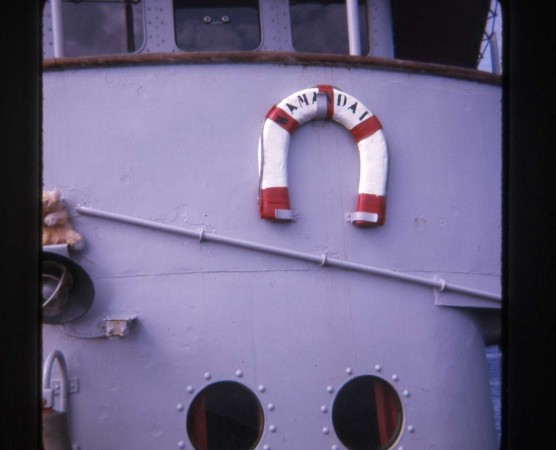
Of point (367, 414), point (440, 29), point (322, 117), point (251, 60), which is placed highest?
point (440, 29)

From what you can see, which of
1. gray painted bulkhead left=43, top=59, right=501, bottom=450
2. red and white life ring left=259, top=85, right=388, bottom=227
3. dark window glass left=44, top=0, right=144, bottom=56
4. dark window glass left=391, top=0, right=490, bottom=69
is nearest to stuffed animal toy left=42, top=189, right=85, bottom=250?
gray painted bulkhead left=43, top=59, right=501, bottom=450

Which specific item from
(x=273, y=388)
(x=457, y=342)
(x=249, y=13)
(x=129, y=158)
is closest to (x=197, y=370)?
(x=273, y=388)

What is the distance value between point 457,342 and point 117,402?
1834 mm

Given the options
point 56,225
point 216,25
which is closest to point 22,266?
point 56,225

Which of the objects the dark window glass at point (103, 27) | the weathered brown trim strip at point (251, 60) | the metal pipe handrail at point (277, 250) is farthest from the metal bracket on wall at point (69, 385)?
the dark window glass at point (103, 27)

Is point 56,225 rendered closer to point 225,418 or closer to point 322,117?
point 225,418

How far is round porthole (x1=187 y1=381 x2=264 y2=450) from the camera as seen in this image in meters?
3.12

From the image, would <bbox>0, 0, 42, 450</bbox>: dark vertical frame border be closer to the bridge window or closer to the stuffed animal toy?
the stuffed animal toy

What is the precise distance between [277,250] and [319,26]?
69.8 inches

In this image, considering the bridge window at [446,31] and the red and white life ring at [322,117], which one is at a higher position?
the bridge window at [446,31]

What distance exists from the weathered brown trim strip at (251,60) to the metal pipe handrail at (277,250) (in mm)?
785

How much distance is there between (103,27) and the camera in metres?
4.10

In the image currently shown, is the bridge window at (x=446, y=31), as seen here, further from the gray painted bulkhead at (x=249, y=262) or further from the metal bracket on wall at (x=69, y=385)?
the metal bracket on wall at (x=69, y=385)

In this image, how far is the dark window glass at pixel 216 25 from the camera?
4.06m
